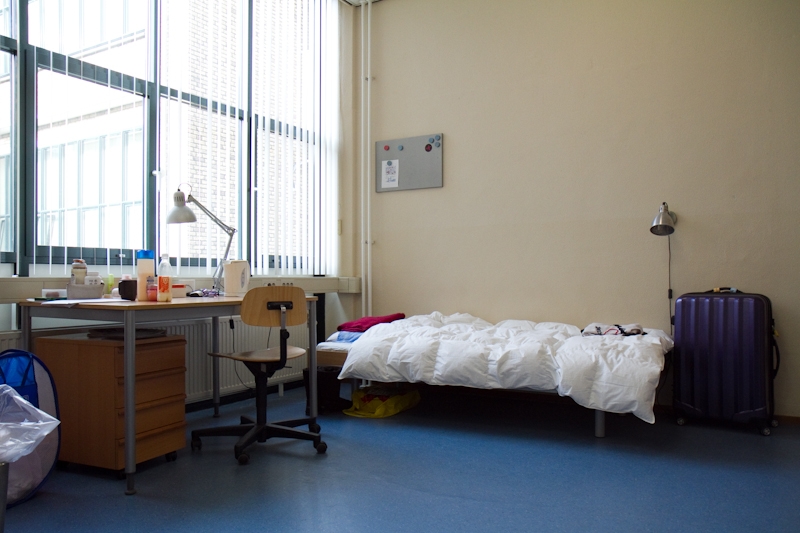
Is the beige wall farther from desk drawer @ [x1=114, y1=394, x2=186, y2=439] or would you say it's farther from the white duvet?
desk drawer @ [x1=114, y1=394, x2=186, y2=439]

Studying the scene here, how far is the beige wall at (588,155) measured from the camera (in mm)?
3617

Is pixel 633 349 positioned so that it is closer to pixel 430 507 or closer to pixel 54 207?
pixel 430 507

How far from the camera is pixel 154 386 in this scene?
2.63 m

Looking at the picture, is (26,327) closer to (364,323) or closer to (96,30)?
(96,30)

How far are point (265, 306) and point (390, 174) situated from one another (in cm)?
230

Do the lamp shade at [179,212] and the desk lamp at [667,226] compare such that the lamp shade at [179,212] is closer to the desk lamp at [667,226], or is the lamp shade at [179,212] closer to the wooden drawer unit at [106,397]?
the wooden drawer unit at [106,397]

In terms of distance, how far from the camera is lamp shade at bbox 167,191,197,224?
3193mm

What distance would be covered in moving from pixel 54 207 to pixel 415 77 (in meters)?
2.86

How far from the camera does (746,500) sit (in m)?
2.30

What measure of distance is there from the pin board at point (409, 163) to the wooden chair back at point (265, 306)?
204 cm

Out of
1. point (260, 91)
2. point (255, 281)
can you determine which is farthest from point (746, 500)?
point (260, 91)

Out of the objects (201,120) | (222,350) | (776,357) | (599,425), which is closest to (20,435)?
(222,350)

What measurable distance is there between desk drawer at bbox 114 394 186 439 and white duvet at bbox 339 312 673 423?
3.55ft

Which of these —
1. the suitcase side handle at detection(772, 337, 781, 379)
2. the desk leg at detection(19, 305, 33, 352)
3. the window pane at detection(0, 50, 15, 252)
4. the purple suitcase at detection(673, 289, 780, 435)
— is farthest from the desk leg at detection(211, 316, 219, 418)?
the suitcase side handle at detection(772, 337, 781, 379)
